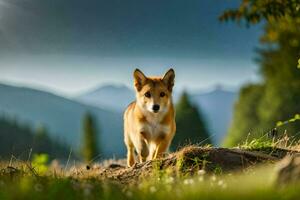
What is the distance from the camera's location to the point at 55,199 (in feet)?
28.2

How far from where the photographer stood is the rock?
9367 millimetres

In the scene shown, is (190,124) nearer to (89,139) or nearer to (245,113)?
(245,113)

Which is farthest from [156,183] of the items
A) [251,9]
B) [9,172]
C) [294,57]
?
[294,57]

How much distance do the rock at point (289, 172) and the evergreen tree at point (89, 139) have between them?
293 ft

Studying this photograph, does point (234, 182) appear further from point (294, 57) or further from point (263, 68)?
point (263, 68)

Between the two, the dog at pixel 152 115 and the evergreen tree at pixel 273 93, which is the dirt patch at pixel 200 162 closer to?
the dog at pixel 152 115

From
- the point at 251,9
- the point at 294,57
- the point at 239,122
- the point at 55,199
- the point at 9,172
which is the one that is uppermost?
the point at 294,57

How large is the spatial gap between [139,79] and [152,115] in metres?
1.01

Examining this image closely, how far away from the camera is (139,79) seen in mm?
16562

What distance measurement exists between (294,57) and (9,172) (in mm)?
65942

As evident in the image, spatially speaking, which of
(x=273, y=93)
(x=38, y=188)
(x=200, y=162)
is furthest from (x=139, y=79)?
(x=273, y=93)

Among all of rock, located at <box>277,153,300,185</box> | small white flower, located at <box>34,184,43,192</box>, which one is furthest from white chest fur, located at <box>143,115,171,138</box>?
small white flower, located at <box>34,184,43,192</box>

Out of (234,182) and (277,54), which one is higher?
(277,54)

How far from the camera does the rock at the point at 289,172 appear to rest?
9.37 meters
